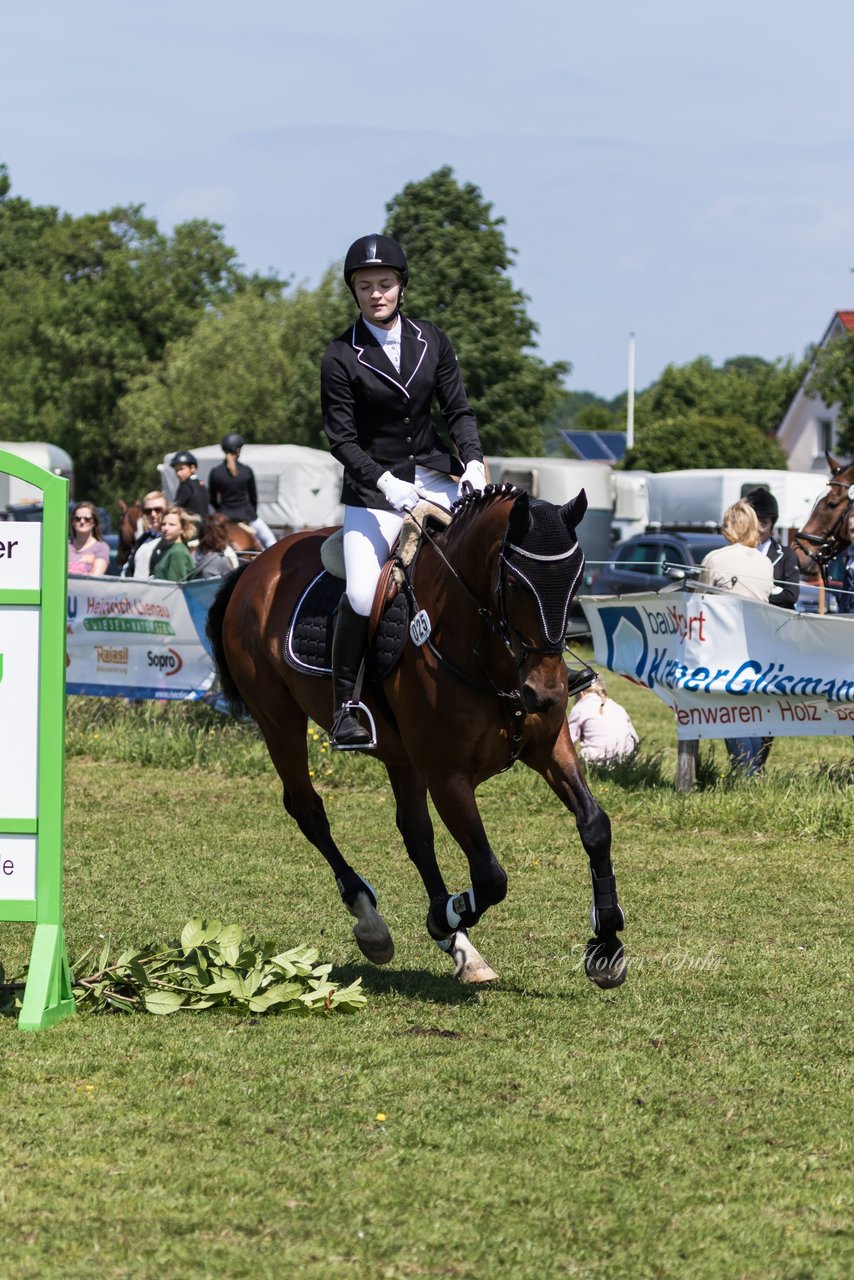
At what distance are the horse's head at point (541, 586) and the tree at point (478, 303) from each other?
46492 millimetres

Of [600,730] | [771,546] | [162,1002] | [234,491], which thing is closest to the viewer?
[162,1002]

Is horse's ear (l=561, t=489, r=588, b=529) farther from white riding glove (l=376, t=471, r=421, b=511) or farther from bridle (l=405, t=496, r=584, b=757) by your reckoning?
white riding glove (l=376, t=471, r=421, b=511)

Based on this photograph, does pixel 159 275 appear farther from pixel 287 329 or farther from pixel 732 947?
pixel 732 947

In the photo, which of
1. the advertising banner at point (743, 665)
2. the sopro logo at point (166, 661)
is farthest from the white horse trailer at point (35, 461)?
the advertising banner at point (743, 665)

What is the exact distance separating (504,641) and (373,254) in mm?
1812

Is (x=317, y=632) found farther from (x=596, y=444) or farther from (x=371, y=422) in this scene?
(x=596, y=444)

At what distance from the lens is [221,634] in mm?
8828

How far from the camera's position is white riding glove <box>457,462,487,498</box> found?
7.16 m

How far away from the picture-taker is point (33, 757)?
667cm

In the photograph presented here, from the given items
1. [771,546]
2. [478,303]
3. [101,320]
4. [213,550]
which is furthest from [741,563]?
[101,320]

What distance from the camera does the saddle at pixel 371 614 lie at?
714 cm

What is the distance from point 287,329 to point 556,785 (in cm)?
6119

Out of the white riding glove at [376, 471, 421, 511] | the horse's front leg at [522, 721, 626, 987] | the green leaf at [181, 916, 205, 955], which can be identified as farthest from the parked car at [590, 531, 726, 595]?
the green leaf at [181, 916, 205, 955]

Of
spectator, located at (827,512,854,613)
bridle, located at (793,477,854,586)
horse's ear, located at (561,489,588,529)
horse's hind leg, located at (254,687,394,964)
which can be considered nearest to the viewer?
horse's ear, located at (561,489,588,529)
